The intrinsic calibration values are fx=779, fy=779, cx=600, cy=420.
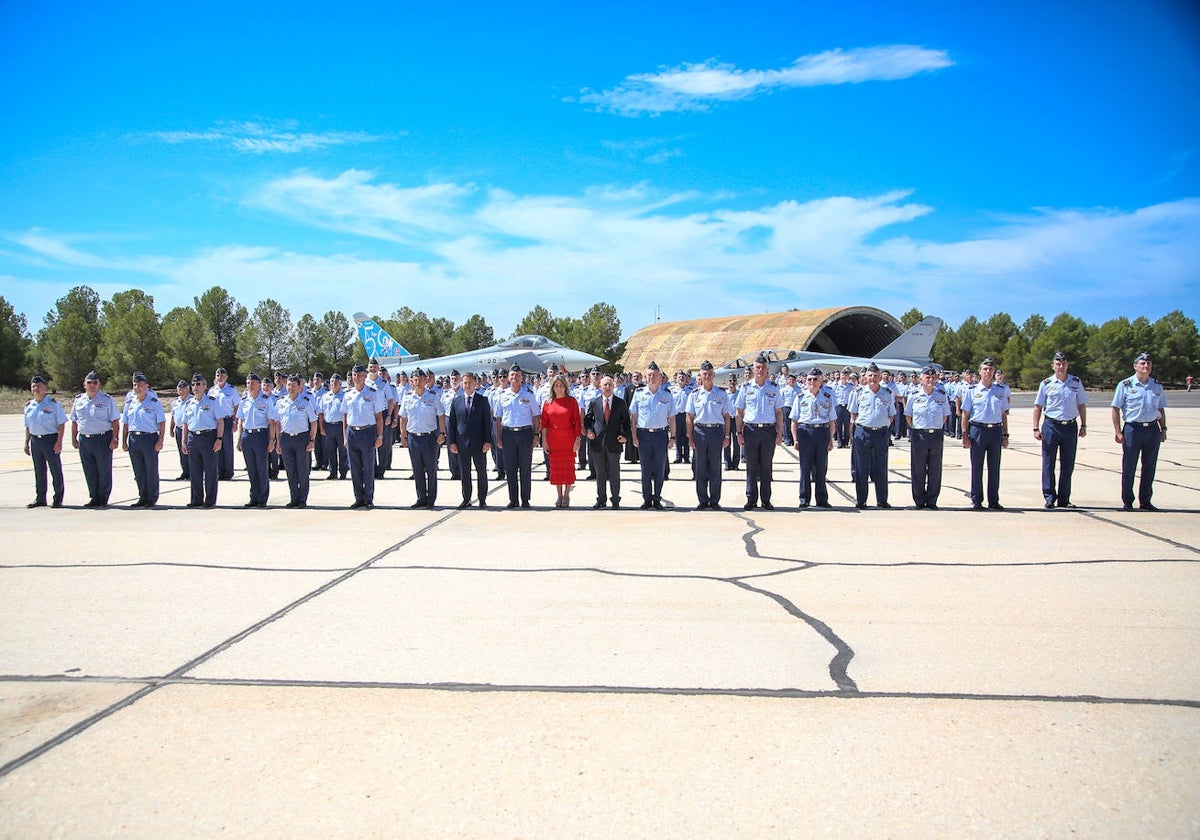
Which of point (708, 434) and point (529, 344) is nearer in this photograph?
point (708, 434)

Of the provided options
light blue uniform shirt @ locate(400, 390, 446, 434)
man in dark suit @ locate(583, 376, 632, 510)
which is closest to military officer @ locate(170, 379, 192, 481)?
light blue uniform shirt @ locate(400, 390, 446, 434)

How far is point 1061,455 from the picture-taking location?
376 inches

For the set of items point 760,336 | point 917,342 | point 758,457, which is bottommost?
point 758,457

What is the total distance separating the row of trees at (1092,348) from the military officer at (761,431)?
70343 mm

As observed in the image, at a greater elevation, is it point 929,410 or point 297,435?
point 929,410

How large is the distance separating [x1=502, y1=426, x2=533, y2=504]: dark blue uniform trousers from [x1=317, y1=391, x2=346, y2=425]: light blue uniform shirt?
4.23 metres

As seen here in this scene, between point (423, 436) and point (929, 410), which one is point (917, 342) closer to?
point (929, 410)

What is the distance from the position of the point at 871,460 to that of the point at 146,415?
918 centimetres

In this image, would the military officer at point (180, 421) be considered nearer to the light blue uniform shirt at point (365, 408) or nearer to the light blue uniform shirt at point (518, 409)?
the light blue uniform shirt at point (365, 408)

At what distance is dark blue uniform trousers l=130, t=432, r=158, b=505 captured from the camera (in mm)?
9930

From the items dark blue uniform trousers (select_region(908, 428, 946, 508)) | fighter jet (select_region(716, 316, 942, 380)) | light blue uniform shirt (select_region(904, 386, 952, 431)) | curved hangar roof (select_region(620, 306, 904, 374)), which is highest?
curved hangar roof (select_region(620, 306, 904, 374))

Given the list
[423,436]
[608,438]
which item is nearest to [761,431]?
[608,438]

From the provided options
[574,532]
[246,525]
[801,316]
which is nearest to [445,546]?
[574,532]

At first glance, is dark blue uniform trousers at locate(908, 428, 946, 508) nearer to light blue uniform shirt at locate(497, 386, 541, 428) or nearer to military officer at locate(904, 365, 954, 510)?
military officer at locate(904, 365, 954, 510)
